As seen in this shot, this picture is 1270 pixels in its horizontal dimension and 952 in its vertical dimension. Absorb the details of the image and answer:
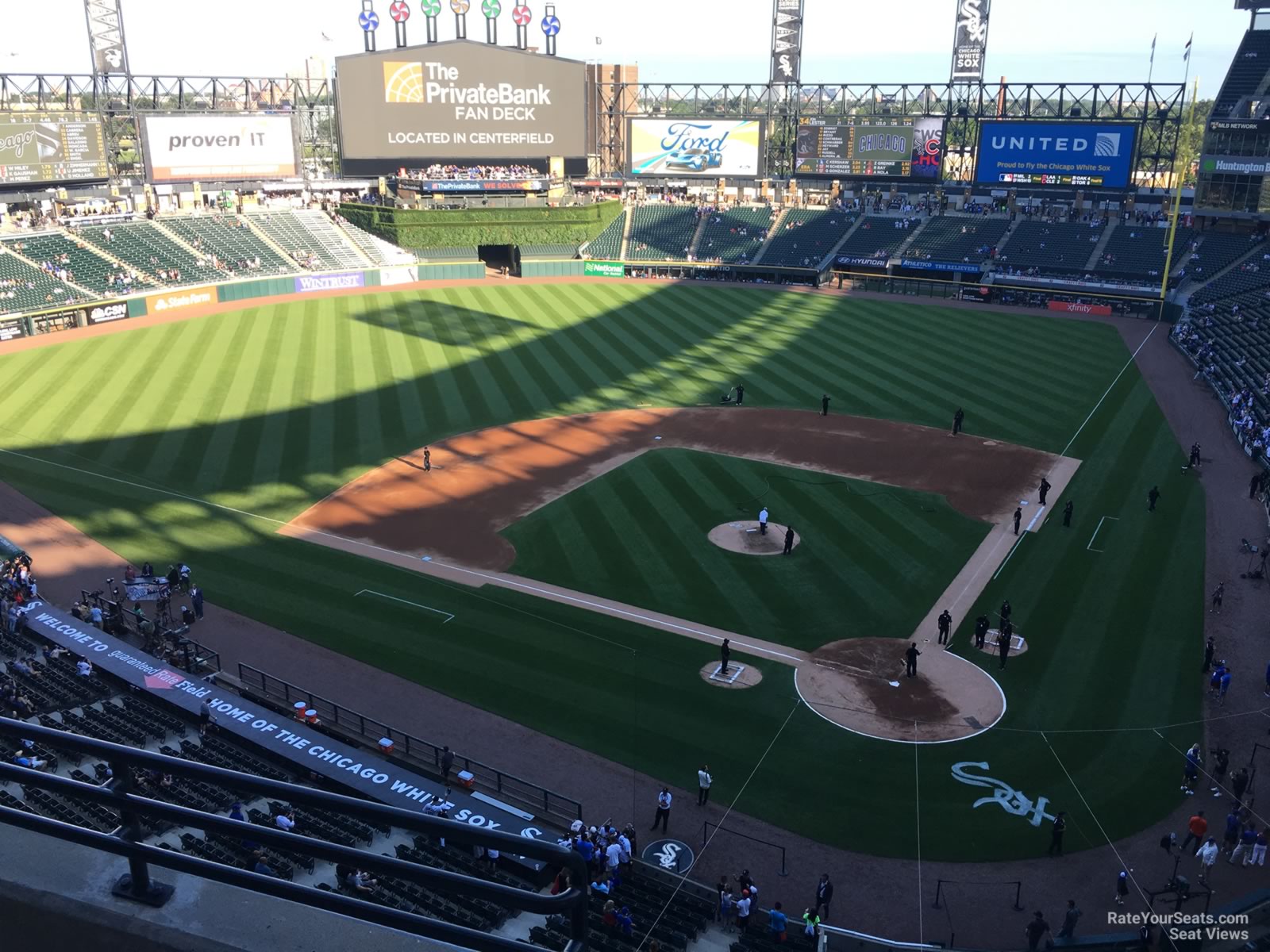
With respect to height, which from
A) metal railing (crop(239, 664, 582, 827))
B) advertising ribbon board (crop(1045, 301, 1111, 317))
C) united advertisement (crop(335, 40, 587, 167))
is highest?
united advertisement (crop(335, 40, 587, 167))

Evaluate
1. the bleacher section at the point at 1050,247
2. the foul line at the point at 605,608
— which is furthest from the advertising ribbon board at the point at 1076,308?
the foul line at the point at 605,608

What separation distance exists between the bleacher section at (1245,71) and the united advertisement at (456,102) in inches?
1936

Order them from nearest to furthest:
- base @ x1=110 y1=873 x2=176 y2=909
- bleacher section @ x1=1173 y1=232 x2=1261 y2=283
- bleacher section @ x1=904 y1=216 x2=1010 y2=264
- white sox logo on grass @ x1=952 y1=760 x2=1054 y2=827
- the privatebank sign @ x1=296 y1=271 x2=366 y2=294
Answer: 1. base @ x1=110 y1=873 x2=176 y2=909
2. white sox logo on grass @ x1=952 y1=760 x2=1054 y2=827
3. bleacher section @ x1=1173 y1=232 x2=1261 y2=283
4. the privatebank sign @ x1=296 y1=271 x2=366 y2=294
5. bleacher section @ x1=904 y1=216 x2=1010 y2=264

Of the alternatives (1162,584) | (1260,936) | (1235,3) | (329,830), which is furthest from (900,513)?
(1235,3)

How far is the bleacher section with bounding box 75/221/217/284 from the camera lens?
70375 millimetres

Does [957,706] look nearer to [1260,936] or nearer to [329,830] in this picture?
[1260,936]

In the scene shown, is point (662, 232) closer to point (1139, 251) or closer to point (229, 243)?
point (229, 243)

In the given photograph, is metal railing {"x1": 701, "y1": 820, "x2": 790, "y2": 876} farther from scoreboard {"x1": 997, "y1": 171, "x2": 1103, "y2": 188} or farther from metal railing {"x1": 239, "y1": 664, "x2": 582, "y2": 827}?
scoreboard {"x1": 997, "y1": 171, "x2": 1103, "y2": 188}

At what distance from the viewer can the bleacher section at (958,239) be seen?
78750 mm

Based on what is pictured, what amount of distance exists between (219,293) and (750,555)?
53116mm

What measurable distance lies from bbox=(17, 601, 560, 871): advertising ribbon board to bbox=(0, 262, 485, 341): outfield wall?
42147 mm

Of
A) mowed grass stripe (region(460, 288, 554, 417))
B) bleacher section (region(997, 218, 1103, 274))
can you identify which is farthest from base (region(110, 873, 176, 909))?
bleacher section (region(997, 218, 1103, 274))

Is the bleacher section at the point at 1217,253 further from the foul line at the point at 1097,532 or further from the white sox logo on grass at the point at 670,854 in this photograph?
the white sox logo on grass at the point at 670,854

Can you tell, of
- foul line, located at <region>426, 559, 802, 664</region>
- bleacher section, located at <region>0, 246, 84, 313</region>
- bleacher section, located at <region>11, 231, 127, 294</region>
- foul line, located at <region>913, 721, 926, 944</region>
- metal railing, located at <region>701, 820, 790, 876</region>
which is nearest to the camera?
foul line, located at <region>913, 721, 926, 944</region>
